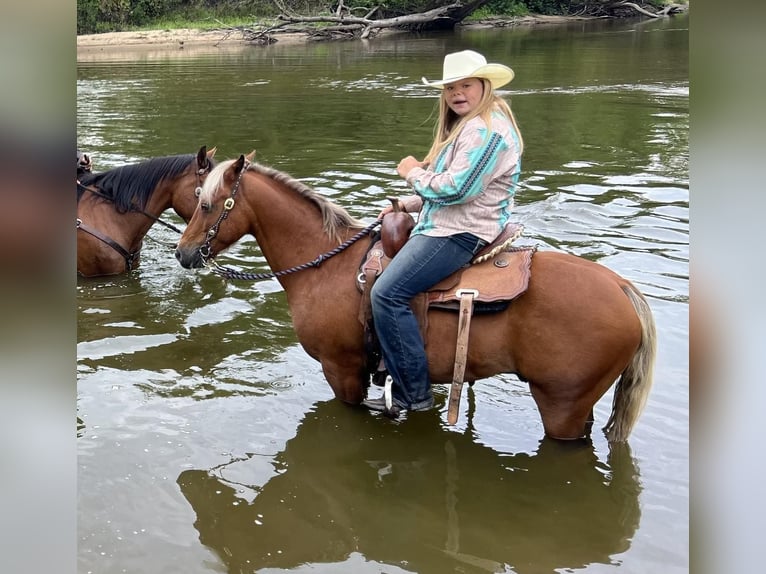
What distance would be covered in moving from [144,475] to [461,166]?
9.70 feet

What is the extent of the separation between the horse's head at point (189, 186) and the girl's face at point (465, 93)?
3.74 meters

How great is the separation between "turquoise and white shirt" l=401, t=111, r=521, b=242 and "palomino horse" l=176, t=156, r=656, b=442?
1.41 ft

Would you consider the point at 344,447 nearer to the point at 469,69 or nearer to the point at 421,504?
the point at 421,504

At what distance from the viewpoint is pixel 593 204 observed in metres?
10.3

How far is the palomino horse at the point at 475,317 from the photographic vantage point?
13.2 ft

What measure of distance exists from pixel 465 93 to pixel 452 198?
0.62 metres

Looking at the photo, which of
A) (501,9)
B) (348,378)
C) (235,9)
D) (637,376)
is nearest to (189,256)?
(348,378)

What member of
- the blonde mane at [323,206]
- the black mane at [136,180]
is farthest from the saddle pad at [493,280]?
the black mane at [136,180]

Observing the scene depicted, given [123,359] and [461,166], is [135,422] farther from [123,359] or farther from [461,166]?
[461,166]

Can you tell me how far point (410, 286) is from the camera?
4242mm

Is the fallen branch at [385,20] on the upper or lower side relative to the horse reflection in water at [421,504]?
upper

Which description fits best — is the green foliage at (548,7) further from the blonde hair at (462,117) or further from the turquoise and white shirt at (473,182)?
the turquoise and white shirt at (473,182)
